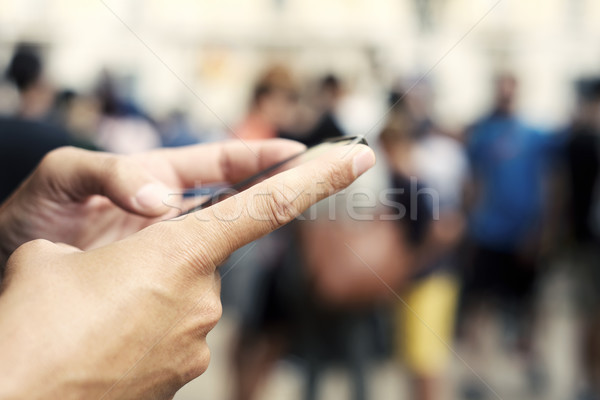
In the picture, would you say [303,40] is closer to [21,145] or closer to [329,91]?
[329,91]

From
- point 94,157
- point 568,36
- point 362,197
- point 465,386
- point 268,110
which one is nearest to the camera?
point 94,157

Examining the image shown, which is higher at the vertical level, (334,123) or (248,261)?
(334,123)

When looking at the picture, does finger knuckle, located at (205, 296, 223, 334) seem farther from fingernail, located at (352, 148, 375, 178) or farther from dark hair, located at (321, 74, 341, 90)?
dark hair, located at (321, 74, 341, 90)

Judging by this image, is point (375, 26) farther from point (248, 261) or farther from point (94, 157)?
point (94, 157)

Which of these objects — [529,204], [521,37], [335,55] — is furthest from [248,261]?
[521,37]

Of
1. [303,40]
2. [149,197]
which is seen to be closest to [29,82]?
[149,197]

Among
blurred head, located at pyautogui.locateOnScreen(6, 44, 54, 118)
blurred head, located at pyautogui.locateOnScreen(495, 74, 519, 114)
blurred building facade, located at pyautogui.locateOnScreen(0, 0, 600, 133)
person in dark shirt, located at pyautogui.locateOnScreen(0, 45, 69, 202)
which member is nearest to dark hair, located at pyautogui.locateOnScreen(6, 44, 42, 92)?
blurred head, located at pyautogui.locateOnScreen(6, 44, 54, 118)
